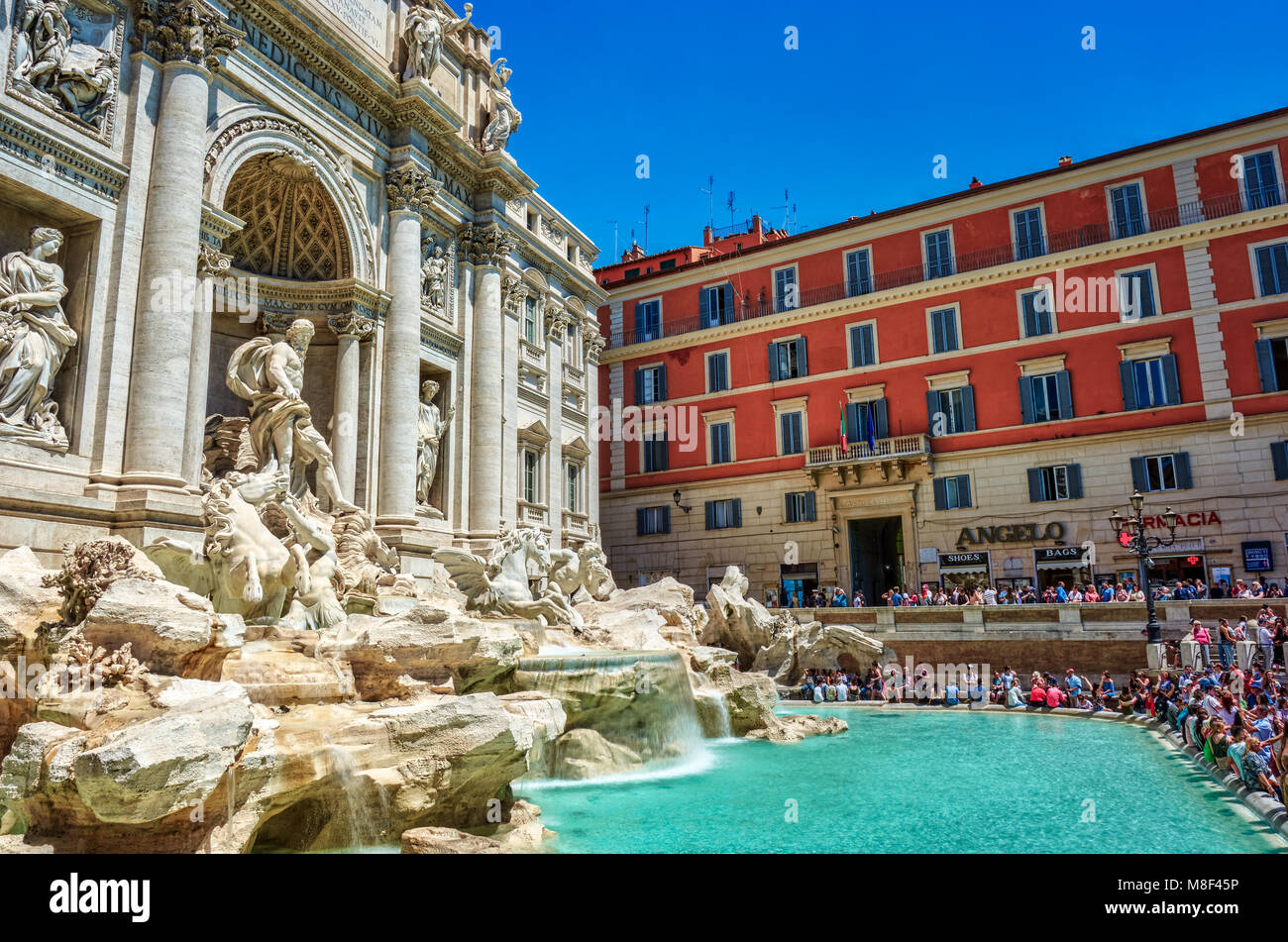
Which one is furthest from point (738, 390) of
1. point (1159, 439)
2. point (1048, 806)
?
point (1048, 806)

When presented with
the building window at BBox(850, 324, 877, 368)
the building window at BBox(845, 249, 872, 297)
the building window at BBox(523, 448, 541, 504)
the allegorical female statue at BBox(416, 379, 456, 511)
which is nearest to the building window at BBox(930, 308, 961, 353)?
the building window at BBox(850, 324, 877, 368)

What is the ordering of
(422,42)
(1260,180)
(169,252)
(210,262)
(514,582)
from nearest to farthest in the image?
(169,252)
(210,262)
(514,582)
(422,42)
(1260,180)

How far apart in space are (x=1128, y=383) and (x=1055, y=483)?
3471 millimetres

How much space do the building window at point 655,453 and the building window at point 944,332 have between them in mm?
10186

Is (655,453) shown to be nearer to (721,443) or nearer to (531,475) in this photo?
(721,443)

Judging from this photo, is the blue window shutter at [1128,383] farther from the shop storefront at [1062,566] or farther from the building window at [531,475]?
the building window at [531,475]

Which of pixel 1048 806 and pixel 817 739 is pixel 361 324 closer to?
pixel 817 739

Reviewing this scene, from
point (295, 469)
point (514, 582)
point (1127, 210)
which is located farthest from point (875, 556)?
point (295, 469)

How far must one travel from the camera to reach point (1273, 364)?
2258 cm

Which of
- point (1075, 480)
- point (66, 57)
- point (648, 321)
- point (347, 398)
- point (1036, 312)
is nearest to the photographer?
point (66, 57)

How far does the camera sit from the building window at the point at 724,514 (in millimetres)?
29953

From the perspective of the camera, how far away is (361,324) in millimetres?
17203
